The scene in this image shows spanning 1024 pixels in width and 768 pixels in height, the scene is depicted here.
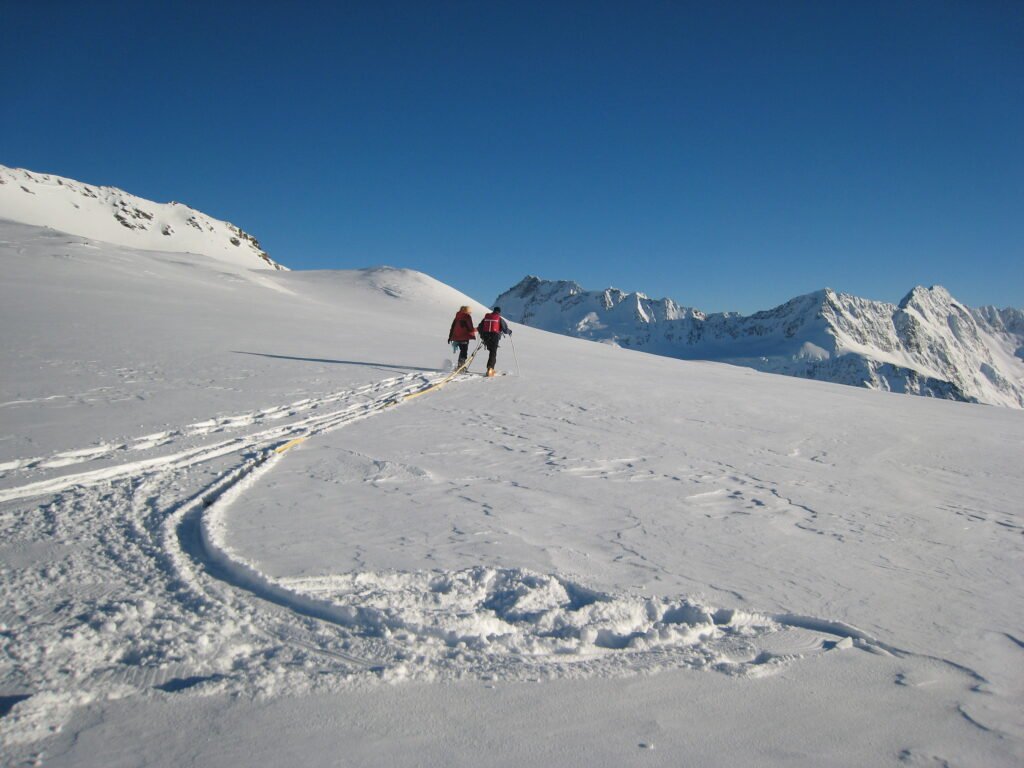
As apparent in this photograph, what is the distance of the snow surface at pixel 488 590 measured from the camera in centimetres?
258

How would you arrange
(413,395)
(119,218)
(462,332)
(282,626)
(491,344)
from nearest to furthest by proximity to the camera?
(282,626)
(413,395)
(491,344)
(462,332)
(119,218)

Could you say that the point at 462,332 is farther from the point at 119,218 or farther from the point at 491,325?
the point at 119,218

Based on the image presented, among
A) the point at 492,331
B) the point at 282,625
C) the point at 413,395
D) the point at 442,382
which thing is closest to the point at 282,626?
the point at 282,625

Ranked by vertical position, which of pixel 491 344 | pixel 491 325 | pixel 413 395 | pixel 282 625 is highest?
pixel 491 325

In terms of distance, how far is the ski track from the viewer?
2844 millimetres

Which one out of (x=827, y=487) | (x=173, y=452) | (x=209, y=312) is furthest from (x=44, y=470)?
(x=209, y=312)

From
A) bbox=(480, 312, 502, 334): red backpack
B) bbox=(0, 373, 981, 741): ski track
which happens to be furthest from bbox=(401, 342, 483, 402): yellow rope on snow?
bbox=(0, 373, 981, 741): ski track

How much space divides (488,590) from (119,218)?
151714 millimetres

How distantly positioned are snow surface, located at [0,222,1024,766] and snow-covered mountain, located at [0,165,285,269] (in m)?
111

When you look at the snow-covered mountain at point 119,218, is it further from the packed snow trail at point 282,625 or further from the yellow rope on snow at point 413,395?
the packed snow trail at point 282,625

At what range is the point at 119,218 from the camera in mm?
125438

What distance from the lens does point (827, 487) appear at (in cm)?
668

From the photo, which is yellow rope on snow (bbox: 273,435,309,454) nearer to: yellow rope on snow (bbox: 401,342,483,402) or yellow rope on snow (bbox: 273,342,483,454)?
yellow rope on snow (bbox: 273,342,483,454)

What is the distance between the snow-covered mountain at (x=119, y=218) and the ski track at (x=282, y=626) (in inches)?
4462
